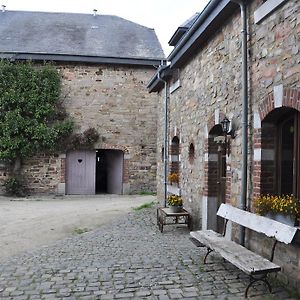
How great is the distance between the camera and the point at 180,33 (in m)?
9.53

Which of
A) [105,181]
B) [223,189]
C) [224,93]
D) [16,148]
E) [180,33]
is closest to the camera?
[224,93]

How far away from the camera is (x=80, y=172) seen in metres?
16.6

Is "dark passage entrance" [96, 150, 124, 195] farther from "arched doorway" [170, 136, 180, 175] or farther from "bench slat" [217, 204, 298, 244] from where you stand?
"bench slat" [217, 204, 298, 244]

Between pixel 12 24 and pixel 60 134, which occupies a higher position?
pixel 12 24

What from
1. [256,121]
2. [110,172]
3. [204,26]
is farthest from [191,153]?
[110,172]

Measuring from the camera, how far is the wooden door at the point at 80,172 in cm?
1642

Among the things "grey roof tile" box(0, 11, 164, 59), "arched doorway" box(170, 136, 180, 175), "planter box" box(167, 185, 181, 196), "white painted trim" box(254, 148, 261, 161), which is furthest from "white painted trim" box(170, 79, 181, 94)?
"grey roof tile" box(0, 11, 164, 59)

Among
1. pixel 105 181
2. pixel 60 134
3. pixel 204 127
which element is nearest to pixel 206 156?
pixel 204 127

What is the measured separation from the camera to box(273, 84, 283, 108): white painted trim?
452 centimetres

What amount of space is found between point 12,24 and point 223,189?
15.2 m

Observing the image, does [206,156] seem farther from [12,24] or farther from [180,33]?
[12,24]

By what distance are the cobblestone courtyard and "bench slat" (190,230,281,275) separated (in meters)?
0.31

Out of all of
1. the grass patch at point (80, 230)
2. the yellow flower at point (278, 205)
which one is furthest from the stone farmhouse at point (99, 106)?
the yellow flower at point (278, 205)

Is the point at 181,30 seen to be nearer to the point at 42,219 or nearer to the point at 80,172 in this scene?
the point at 42,219
